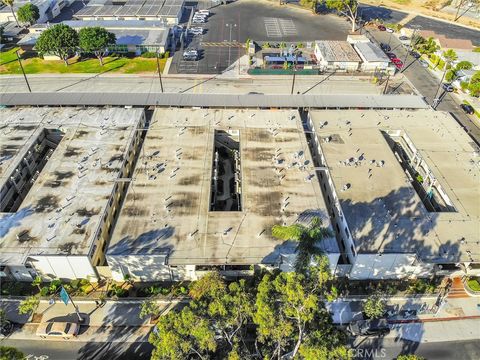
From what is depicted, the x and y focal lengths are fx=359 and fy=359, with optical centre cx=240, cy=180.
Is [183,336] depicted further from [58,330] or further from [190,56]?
[190,56]

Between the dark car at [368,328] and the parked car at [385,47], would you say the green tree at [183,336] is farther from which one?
the parked car at [385,47]

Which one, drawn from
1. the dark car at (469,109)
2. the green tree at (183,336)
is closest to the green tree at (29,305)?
the green tree at (183,336)

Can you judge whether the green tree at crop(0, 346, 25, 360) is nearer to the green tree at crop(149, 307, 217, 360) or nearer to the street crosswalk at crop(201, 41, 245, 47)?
the green tree at crop(149, 307, 217, 360)

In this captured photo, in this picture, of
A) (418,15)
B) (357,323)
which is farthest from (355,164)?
(418,15)

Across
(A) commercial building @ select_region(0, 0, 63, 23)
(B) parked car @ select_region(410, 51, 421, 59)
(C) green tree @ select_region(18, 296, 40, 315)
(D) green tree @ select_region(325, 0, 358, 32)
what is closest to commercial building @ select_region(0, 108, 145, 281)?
(C) green tree @ select_region(18, 296, 40, 315)

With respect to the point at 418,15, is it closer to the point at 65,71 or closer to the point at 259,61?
the point at 259,61
